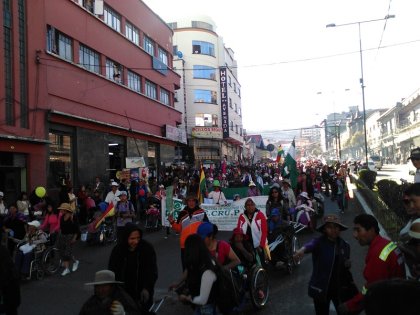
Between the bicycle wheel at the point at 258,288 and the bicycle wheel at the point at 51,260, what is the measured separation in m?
5.14

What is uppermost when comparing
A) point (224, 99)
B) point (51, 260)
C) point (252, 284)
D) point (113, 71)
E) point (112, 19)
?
point (112, 19)

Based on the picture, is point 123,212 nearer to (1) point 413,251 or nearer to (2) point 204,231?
(2) point 204,231

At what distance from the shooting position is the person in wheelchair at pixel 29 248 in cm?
880

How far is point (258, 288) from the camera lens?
6184 millimetres

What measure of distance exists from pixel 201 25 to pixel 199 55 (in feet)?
13.6

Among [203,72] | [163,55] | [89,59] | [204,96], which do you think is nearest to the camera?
[89,59]

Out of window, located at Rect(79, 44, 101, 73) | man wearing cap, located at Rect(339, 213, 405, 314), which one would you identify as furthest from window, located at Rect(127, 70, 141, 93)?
man wearing cap, located at Rect(339, 213, 405, 314)

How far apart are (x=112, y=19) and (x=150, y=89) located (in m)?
6.62

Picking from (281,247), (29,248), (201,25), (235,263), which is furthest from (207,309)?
(201,25)

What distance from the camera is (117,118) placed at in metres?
24.2

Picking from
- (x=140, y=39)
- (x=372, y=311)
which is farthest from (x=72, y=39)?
(x=372, y=311)

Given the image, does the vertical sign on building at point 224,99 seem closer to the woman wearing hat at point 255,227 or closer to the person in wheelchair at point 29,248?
the person in wheelchair at point 29,248

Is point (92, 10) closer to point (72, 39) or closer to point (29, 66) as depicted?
point (72, 39)

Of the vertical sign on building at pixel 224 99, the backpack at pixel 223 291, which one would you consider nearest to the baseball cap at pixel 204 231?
the backpack at pixel 223 291
